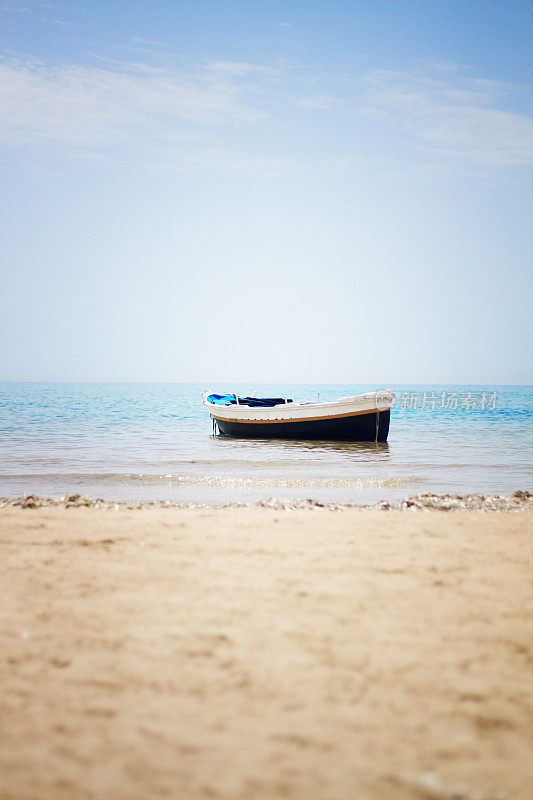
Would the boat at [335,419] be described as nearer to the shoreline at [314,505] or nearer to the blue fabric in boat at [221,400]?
the blue fabric in boat at [221,400]

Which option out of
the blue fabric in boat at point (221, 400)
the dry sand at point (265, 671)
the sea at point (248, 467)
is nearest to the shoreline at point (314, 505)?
the sea at point (248, 467)

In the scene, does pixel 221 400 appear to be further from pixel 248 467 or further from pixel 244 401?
pixel 248 467

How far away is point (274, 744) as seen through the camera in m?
2.96

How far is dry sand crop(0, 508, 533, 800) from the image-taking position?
2756mm

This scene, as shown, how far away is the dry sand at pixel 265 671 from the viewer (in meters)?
2.76

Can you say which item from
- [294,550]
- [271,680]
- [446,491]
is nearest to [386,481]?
[446,491]

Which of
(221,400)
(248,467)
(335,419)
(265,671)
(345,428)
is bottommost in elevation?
(248,467)

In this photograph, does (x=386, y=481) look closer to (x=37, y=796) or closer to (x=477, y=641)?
(x=477, y=641)

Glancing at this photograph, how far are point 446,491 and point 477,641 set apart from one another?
892 cm

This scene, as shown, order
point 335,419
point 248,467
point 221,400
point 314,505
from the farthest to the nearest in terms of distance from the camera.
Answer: point 221,400
point 335,419
point 248,467
point 314,505

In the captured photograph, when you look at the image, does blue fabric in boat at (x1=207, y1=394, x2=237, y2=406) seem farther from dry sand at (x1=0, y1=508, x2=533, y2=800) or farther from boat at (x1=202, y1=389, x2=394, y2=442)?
dry sand at (x1=0, y1=508, x2=533, y2=800)

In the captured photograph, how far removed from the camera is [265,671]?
3678mm

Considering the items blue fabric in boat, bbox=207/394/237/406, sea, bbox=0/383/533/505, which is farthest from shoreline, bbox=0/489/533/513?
blue fabric in boat, bbox=207/394/237/406

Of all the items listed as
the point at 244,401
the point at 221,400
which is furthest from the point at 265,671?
the point at 221,400
